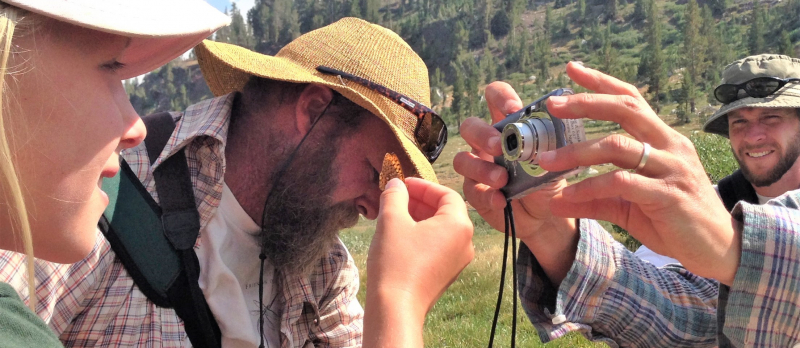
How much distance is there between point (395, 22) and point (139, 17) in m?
142

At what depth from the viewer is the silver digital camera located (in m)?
1.82

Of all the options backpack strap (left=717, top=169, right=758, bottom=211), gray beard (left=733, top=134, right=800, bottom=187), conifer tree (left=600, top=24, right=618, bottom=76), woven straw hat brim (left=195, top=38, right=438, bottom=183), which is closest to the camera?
woven straw hat brim (left=195, top=38, right=438, bottom=183)

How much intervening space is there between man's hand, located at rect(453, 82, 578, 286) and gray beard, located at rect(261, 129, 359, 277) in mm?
926

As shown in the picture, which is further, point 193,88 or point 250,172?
point 193,88

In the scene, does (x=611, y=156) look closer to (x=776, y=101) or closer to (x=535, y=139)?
(x=535, y=139)

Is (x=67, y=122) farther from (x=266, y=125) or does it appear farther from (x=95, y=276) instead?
(x=266, y=125)

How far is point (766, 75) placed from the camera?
5.36 m

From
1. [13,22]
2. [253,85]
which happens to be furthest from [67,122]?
[253,85]

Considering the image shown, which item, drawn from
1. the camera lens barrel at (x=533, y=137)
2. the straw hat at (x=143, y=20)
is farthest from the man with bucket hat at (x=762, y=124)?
the straw hat at (x=143, y=20)

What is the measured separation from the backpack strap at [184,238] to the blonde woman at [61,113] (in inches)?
37.4

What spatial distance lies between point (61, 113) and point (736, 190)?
5.05 metres

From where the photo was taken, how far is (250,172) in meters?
2.92

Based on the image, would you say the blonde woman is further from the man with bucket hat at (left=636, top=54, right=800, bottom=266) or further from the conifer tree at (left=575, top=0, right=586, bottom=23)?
the conifer tree at (left=575, top=0, right=586, bottom=23)

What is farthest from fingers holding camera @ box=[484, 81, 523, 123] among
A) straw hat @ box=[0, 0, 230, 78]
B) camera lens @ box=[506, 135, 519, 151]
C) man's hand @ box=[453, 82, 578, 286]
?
straw hat @ box=[0, 0, 230, 78]
